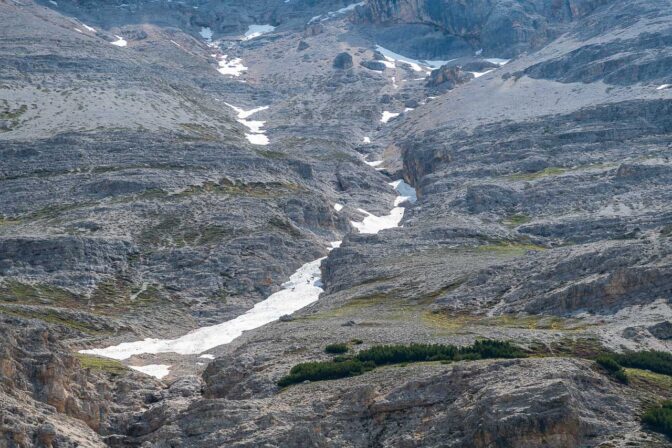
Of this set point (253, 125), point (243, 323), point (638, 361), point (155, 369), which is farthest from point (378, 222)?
point (638, 361)

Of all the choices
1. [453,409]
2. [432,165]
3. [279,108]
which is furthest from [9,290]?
[279,108]

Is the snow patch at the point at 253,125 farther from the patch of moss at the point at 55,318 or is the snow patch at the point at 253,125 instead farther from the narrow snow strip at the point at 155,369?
the narrow snow strip at the point at 155,369

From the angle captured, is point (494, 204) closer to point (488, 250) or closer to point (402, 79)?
point (488, 250)

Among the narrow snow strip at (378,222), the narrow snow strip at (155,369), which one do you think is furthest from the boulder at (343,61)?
the narrow snow strip at (155,369)

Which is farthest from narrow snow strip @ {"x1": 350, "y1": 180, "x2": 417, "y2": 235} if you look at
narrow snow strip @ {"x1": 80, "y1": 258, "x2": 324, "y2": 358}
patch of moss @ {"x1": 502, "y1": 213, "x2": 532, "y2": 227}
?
narrow snow strip @ {"x1": 80, "y1": 258, "x2": 324, "y2": 358}

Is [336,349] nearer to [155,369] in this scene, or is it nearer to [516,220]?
[155,369]

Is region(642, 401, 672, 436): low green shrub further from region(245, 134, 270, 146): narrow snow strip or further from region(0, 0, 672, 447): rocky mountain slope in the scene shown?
region(245, 134, 270, 146): narrow snow strip

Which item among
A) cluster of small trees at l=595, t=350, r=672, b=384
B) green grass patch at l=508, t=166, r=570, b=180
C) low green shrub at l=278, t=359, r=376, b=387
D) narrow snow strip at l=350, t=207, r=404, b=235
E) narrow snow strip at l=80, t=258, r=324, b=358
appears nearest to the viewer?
cluster of small trees at l=595, t=350, r=672, b=384
